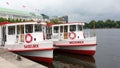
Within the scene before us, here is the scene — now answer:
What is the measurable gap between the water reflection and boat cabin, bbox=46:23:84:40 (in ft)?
5.70

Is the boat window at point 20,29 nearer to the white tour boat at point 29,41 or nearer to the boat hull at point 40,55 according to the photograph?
the white tour boat at point 29,41

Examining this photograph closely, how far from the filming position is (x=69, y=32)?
20.5 m

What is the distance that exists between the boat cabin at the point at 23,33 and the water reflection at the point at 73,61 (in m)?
2.61

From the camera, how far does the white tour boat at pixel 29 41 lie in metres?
15.2

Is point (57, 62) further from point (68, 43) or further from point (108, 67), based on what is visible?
point (108, 67)

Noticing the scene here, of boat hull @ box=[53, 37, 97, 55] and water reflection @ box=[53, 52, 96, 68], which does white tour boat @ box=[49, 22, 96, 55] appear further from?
water reflection @ box=[53, 52, 96, 68]

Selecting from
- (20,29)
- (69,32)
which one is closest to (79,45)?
(69,32)

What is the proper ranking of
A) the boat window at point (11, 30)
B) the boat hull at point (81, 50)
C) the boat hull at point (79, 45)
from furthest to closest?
the boat hull at point (81, 50)
the boat hull at point (79, 45)
the boat window at point (11, 30)

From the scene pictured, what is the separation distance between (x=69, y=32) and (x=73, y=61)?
138 inches

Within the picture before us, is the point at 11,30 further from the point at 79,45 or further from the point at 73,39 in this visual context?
the point at 79,45

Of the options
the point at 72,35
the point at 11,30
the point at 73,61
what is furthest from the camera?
the point at 72,35

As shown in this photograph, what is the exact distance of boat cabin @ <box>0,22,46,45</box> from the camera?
51.8 feet

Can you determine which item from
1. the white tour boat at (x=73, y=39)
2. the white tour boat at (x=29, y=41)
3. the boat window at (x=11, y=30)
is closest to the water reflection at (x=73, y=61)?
the white tour boat at (x=73, y=39)

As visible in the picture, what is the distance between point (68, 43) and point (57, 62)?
2.68 m
